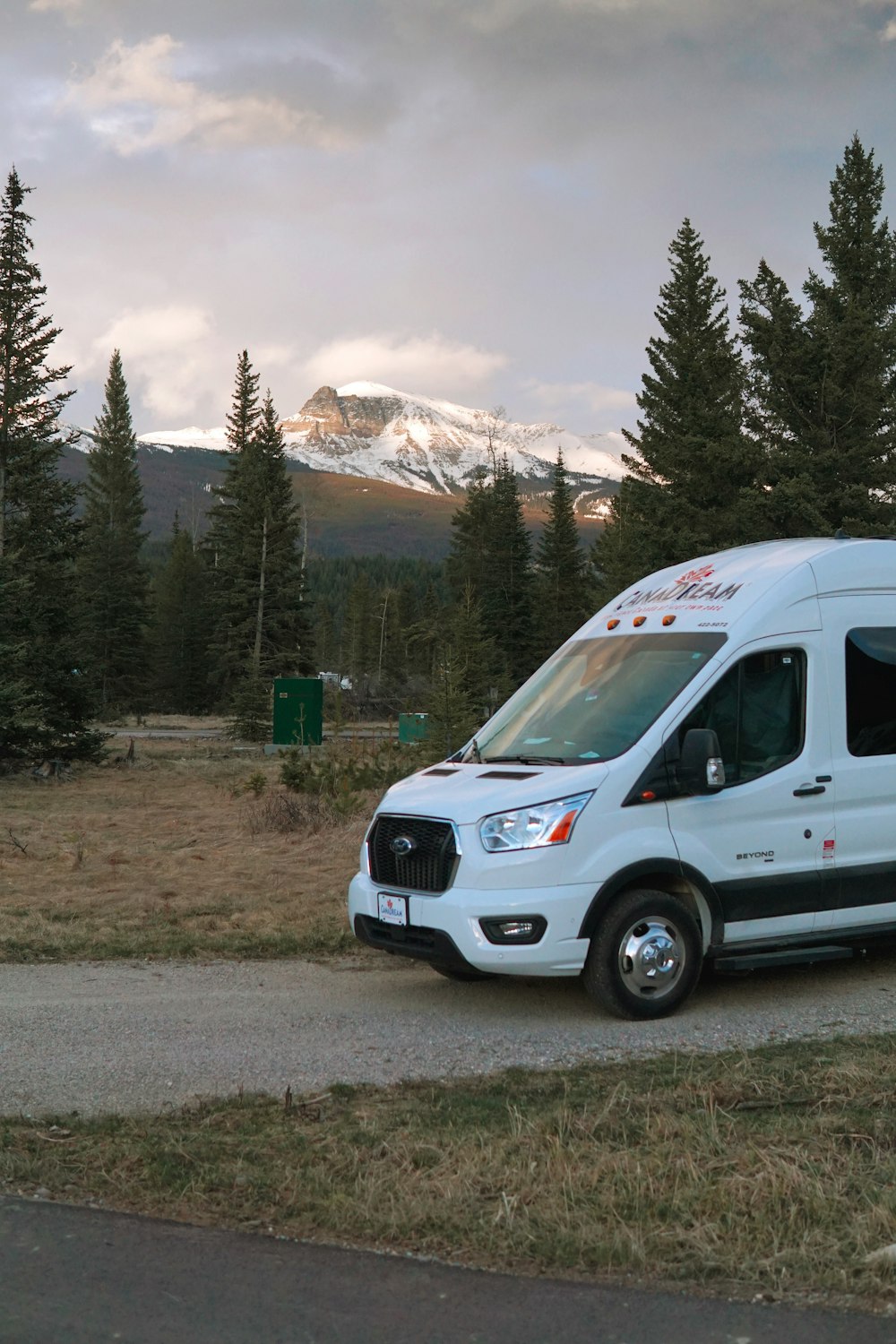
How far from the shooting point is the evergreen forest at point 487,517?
89.8ft

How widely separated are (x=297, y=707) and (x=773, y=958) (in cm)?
2727

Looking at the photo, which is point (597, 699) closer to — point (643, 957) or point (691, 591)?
point (691, 591)

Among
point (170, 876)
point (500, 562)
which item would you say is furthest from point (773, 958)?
point (500, 562)

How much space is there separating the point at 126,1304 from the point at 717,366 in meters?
45.4

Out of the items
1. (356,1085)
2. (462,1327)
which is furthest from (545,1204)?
(356,1085)

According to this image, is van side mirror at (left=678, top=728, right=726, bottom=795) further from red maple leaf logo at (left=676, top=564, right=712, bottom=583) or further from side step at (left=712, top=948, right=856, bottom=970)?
red maple leaf logo at (left=676, top=564, right=712, bottom=583)

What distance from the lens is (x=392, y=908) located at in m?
7.57

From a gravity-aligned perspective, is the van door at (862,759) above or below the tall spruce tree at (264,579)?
below

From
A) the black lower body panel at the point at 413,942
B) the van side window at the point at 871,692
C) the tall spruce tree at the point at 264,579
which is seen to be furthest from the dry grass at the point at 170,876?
the tall spruce tree at the point at 264,579

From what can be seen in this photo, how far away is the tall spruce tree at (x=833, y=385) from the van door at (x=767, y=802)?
27.0 m

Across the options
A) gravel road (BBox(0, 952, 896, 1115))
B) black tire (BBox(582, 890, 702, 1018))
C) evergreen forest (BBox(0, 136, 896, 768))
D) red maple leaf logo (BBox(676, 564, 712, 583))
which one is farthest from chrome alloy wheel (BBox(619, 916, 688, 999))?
evergreen forest (BBox(0, 136, 896, 768))

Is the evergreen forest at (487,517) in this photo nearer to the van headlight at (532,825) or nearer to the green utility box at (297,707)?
the green utility box at (297,707)

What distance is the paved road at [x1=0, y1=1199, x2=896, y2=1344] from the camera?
361cm

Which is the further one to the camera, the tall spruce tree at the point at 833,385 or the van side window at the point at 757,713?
the tall spruce tree at the point at 833,385
